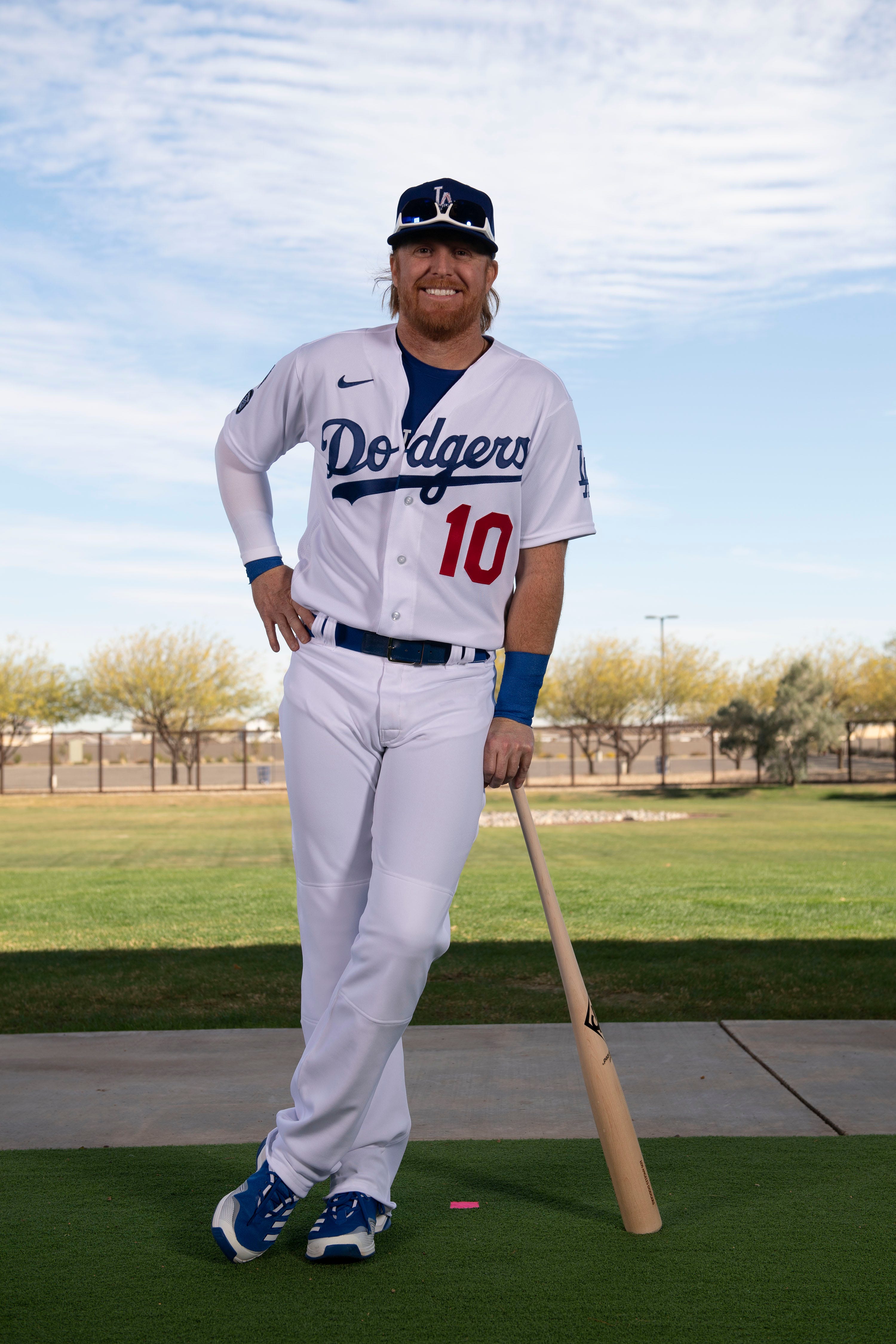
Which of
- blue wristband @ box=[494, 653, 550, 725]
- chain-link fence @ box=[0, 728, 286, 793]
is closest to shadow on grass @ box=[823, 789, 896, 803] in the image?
chain-link fence @ box=[0, 728, 286, 793]

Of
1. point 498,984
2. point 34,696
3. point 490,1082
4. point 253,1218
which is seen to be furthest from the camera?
point 34,696

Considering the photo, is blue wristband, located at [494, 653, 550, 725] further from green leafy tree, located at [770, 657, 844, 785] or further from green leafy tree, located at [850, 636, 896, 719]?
green leafy tree, located at [850, 636, 896, 719]

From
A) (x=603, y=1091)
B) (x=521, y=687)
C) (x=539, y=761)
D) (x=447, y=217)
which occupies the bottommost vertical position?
(x=539, y=761)

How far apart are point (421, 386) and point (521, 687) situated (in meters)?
0.79

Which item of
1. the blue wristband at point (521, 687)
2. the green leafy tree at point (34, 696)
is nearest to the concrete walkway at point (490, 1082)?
the blue wristband at point (521, 687)

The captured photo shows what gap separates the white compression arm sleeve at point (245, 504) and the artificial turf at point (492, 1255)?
5.76 feet

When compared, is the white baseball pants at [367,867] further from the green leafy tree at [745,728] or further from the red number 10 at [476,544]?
the green leafy tree at [745,728]

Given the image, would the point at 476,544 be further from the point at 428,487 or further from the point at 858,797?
the point at 858,797

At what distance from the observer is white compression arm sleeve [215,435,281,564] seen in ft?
10.7

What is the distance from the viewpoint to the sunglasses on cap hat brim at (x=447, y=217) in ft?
9.61

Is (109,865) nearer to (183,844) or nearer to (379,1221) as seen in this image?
(183,844)

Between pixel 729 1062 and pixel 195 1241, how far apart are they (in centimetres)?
244

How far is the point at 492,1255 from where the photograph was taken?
9.29ft

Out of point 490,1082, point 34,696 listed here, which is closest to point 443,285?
point 490,1082
